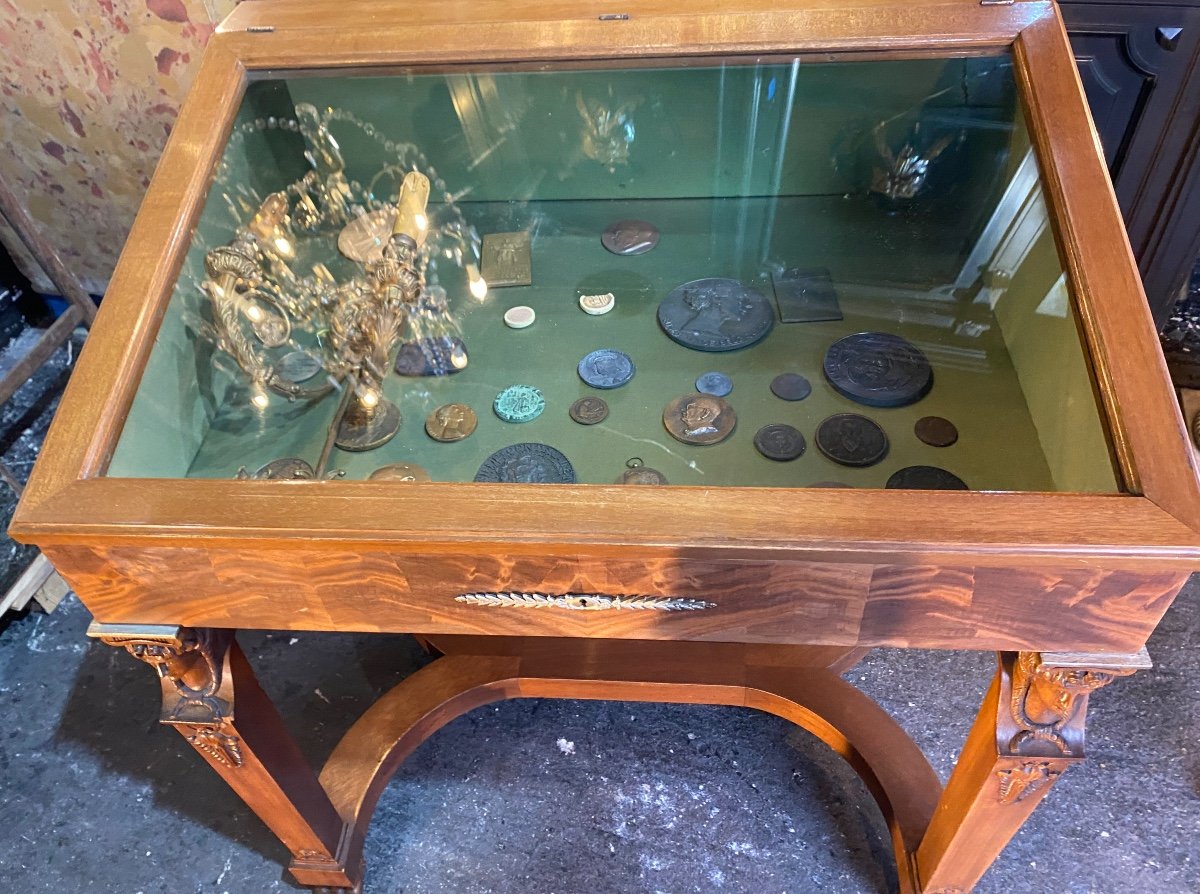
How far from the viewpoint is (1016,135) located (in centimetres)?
119

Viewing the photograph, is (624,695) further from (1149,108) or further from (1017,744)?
(1149,108)

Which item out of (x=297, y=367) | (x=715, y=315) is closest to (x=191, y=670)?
(x=297, y=367)

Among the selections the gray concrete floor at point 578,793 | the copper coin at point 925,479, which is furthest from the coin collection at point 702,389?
the gray concrete floor at point 578,793

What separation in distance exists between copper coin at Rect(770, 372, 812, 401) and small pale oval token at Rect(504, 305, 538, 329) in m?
0.36

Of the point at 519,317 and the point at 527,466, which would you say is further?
the point at 519,317

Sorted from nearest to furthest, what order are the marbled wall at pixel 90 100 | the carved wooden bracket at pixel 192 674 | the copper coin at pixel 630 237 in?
the carved wooden bracket at pixel 192 674 → the copper coin at pixel 630 237 → the marbled wall at pixel 90 100

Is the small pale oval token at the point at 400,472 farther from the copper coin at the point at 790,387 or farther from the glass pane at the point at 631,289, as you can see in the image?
the copper coin at the point at 790,387

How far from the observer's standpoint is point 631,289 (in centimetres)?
129

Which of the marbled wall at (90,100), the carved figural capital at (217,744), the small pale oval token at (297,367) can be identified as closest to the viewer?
the carved figural capital at (217,744)

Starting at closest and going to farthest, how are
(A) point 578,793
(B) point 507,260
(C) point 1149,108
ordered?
(B) point 507,260, (C) point 1149,108, (A) point 578,793

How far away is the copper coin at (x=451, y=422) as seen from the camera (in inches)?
44.0

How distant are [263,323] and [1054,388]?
1.05 m

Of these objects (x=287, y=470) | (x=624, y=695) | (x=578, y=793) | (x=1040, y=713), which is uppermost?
(x=287, y=470)

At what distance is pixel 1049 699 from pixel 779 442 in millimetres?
411
